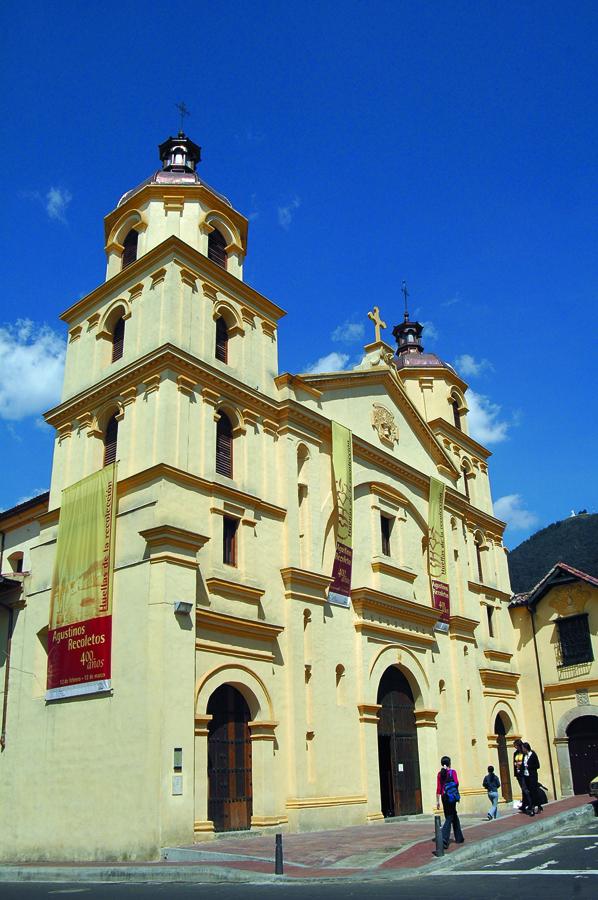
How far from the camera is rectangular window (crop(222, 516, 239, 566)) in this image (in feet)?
76.4

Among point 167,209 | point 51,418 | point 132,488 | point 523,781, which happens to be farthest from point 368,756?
point 167,209

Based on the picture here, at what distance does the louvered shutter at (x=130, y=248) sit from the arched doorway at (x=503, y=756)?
23676mm

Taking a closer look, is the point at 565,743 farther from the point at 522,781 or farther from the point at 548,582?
the point at 522,781

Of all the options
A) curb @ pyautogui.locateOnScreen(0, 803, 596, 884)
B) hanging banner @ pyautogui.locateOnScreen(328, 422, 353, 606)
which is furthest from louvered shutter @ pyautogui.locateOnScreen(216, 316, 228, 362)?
curb @ pyautogui.locateOnScreen(0, 803, 596, 884)

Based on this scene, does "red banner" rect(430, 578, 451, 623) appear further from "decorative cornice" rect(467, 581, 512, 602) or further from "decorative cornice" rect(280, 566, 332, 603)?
"decorative cornice" rect(280, 566, 332, 603)

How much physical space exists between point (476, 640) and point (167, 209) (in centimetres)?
2129

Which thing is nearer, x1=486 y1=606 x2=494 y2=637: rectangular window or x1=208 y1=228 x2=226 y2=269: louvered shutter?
x1=208 y1=228 x2=226 y2=269: louvered shutter

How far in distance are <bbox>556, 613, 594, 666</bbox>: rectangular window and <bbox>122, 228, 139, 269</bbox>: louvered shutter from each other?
77.7 feet

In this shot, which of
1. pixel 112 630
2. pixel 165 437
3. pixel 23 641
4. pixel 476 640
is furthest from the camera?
pixel 476 640

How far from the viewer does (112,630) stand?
21109 millimetres

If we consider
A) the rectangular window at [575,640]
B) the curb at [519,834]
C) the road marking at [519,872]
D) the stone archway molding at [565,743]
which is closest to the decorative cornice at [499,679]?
the rectangular window at [575,640]

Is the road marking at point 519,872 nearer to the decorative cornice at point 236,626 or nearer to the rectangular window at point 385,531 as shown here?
the decorative cornice at point 236,626

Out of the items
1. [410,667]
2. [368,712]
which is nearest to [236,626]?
[368,712]

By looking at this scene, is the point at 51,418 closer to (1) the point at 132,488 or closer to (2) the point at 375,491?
(1) the point at 132,488
